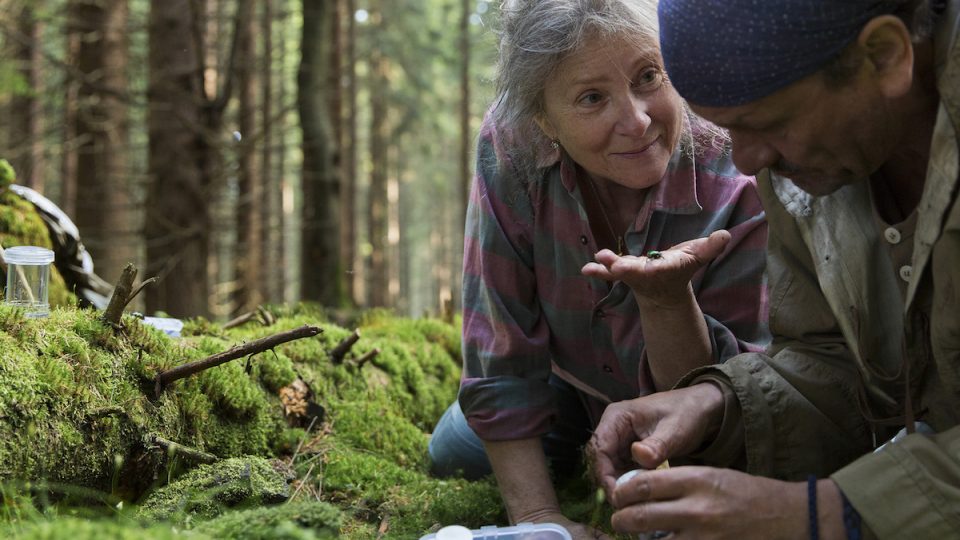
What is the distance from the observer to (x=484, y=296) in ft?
9.41

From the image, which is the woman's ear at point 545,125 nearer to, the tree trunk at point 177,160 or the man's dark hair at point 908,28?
A: the man's dark hair at point 908,28

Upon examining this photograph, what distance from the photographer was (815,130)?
177cm

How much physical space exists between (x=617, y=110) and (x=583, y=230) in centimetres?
42

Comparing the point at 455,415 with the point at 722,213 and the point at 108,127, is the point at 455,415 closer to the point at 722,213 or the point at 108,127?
the point at 722,213

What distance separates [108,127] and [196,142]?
349cm

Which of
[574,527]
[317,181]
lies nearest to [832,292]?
[574,527]

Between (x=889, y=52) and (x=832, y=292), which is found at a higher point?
(x=889, y=52)

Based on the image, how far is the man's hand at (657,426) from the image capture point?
2.09 meters

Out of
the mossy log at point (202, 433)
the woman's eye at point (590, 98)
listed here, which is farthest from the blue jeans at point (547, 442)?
the woman's eye at point (590, 98)

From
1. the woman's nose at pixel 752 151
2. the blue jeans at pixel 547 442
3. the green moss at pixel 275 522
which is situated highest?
the woman's nose at pixel 752 151

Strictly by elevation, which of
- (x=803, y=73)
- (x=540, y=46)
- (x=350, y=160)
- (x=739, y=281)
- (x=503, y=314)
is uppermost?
(x=540, y=46)

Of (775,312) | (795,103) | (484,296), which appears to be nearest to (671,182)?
(775,312)

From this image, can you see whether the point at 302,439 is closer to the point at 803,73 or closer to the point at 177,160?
the point at 803,73

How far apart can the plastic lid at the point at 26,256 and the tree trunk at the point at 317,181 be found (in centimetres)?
615
